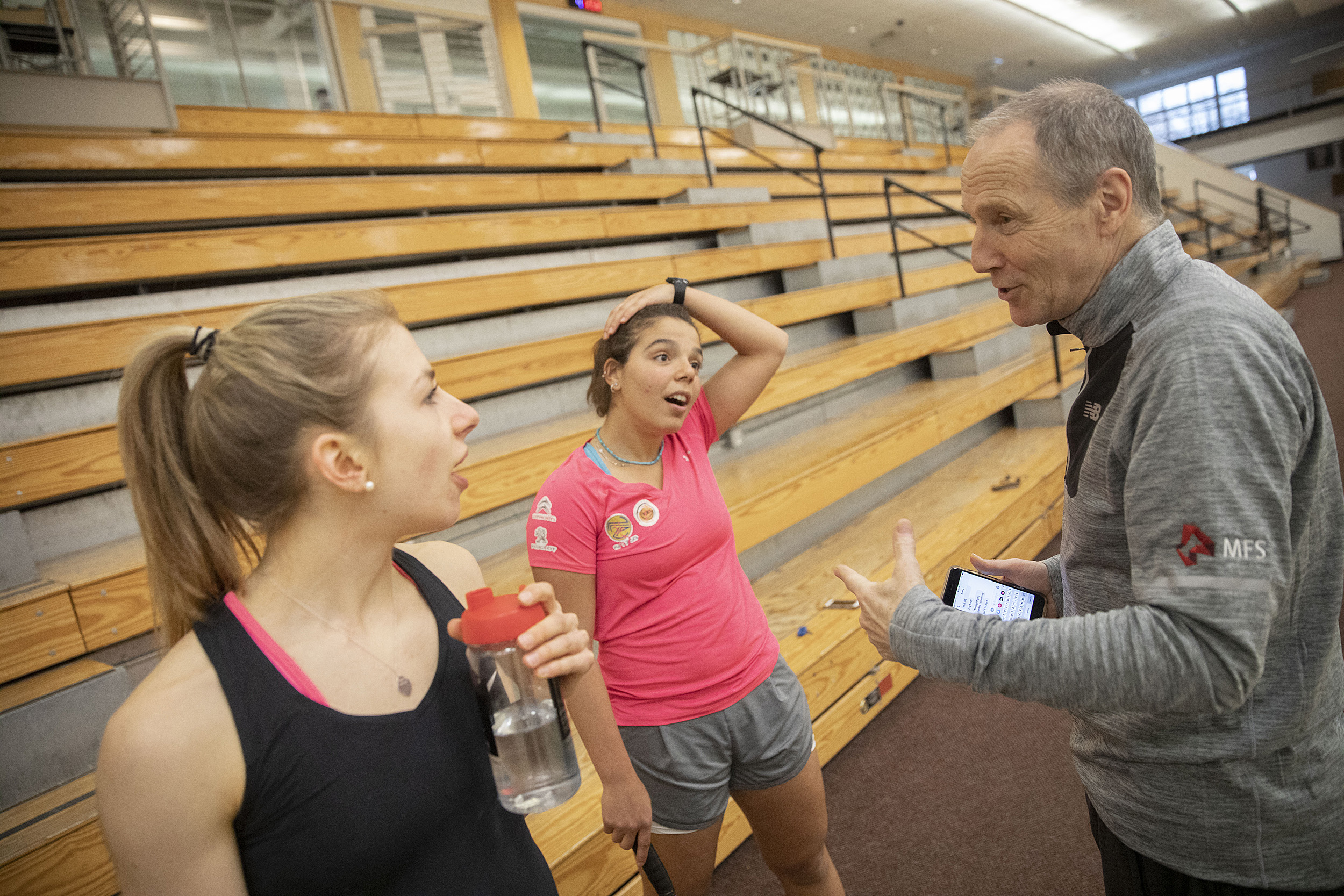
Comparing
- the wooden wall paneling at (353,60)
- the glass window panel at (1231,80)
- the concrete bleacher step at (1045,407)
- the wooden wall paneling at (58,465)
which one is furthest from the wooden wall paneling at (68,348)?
the glass window panel at (1231,80)

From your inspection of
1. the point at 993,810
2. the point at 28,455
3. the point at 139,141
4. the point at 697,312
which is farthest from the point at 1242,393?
the point at 139,141

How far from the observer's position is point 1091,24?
12758mm

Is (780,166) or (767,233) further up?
(780,166)

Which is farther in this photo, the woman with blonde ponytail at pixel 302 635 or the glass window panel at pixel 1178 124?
the glass window panel at pixel 1178 124

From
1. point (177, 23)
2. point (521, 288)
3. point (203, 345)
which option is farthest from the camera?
point (177, 23)

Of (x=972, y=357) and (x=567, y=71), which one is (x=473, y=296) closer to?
(x=972, y=357)

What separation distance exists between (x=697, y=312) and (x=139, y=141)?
3.29 meters

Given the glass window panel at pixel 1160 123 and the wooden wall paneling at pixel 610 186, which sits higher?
the glass window panel at pixel 1160 123

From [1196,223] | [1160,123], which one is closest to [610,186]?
[1196,223]

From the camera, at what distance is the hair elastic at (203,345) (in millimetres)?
788

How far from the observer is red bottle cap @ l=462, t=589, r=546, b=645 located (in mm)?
727

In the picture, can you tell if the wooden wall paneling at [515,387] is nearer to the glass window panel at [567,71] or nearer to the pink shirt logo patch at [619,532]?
the pink shirt logo patch at [619,532]

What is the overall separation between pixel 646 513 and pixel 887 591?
632mm

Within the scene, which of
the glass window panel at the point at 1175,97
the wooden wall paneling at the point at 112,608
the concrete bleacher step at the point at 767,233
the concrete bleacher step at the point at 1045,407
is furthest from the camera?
the glass window panel at the point at 1175,97
